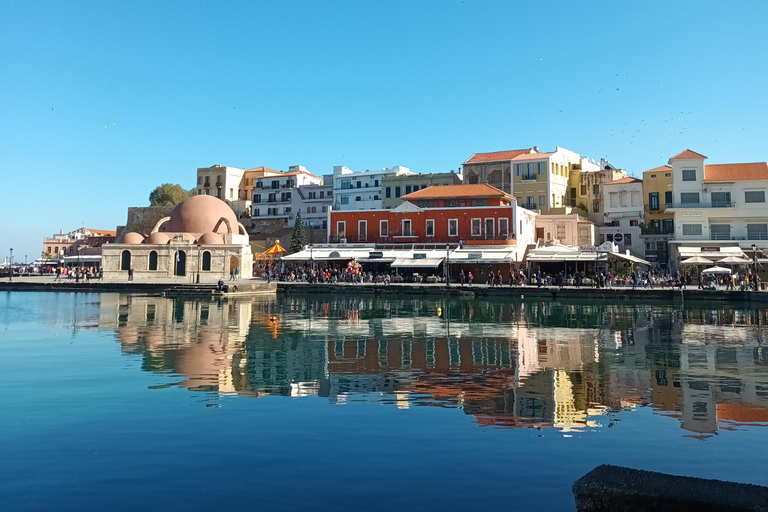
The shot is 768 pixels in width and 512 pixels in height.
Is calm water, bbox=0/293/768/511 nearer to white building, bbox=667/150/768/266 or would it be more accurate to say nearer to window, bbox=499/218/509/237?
window, bbox=499/218/509/237

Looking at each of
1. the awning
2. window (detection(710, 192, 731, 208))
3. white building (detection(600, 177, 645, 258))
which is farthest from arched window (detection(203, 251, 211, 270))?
window (detection(710, 192, 731, 208))

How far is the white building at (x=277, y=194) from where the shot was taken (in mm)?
64625

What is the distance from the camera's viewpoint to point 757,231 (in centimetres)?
3966

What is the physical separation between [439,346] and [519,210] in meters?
27.6

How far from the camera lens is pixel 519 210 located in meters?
40.9

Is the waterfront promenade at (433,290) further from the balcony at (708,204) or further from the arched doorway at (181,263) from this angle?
the balcony at (708,204)

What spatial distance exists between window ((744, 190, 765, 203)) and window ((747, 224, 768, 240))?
169cm

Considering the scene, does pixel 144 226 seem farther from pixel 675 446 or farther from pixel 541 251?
pixel 675 446

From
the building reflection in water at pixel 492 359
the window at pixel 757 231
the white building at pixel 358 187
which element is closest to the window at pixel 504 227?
the building reflection in water at pixel 492 359

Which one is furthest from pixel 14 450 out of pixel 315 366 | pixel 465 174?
pixel 465 174

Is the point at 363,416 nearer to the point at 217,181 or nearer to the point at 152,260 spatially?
the point at 152,260

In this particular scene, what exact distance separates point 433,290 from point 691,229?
65.8 ft

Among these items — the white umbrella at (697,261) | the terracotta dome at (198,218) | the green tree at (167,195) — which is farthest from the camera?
the green tree at (167,195)

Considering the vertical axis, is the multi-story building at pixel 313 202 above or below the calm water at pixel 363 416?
above
